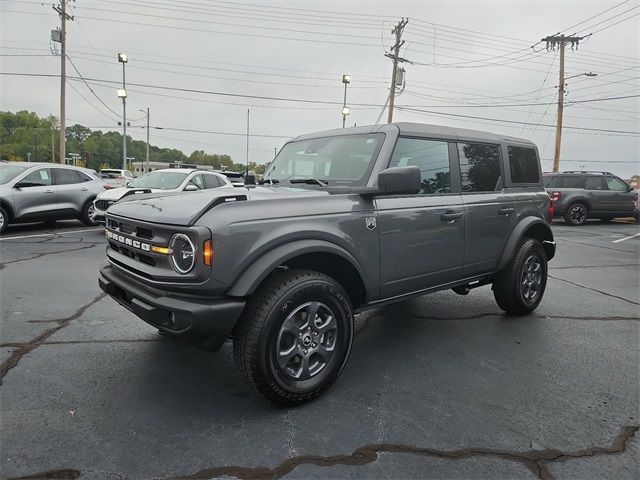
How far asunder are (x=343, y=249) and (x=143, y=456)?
5.68 feet

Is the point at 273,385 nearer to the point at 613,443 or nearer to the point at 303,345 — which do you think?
the point at 303,345

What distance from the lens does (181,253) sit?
255cm

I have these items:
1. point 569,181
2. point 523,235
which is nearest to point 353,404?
point 523,235

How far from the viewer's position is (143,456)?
7.48 feet

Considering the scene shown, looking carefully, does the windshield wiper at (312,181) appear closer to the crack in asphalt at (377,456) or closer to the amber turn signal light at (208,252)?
the amber turn signal light at (208,252)

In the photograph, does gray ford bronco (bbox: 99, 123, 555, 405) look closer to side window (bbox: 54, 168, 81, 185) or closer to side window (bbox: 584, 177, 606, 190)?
side window (bbox: 54, 168, 81, 185)

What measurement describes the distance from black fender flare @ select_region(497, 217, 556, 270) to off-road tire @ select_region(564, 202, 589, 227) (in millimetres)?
12819

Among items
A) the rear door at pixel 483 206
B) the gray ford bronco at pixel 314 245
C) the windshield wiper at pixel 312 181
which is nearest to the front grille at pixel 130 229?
the gray ford bronco at pixel 314 245

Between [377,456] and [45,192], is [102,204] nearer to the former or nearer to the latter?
[45,192]

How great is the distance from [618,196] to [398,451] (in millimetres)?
18056

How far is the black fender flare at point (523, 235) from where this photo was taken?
4457 mm

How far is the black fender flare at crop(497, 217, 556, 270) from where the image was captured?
4457 millimetres

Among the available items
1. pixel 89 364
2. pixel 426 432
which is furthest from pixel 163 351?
pixel 426 432

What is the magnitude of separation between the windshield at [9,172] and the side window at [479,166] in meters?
10.4
